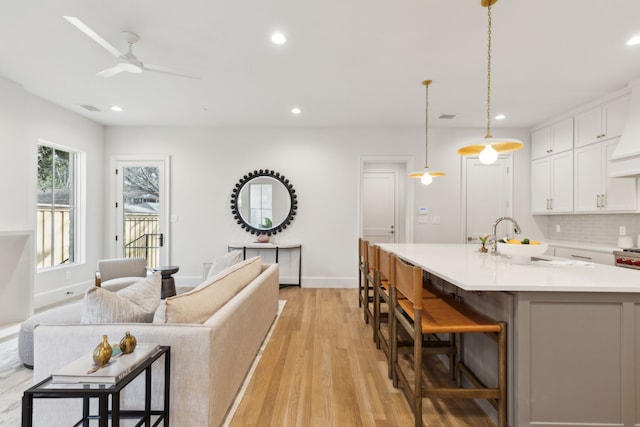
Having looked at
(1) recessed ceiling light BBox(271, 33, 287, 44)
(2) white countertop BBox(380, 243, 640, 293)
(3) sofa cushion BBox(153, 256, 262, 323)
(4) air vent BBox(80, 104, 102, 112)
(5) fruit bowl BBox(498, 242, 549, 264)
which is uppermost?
(1) recessed ceiling light BBox(271, 33, 287, 44)

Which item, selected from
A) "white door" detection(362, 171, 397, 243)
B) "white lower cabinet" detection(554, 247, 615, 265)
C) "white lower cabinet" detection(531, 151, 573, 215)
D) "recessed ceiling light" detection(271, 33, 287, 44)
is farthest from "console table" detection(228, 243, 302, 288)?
"white lower cabinet" detection(531, 151, 573, 215)

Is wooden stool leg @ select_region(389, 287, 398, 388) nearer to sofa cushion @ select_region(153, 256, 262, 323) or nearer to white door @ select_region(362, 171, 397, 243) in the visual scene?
sofa cushion @ select_region(153, 256, 262, 323)

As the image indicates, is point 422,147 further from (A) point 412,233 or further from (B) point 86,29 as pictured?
(B) point 86,29

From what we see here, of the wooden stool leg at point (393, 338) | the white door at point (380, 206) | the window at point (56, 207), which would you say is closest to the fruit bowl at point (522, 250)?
the wooden stool leg at point (393, 338)

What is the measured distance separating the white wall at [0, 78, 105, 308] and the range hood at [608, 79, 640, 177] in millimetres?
6907

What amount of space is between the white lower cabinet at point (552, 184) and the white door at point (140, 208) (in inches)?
245

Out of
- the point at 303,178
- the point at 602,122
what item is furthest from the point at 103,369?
the point at 602,122

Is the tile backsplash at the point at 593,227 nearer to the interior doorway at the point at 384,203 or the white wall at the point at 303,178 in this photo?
the white wall at the point at 303,178

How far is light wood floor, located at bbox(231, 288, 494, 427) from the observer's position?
1.79m

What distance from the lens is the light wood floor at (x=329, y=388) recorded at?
70.4 inches

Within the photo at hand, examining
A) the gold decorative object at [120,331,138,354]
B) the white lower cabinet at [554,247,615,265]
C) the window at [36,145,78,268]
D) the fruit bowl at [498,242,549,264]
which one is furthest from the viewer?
the window at [36,145,78,268]

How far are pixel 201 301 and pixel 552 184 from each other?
526 cm

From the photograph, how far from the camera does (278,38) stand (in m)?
2.66

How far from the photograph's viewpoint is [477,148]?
247 cm
